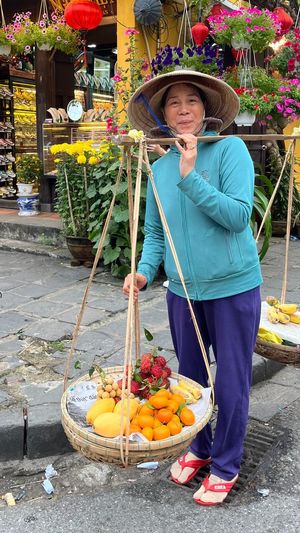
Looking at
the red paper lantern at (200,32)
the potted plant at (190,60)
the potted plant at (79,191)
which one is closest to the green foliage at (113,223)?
the potted plant at (79,191)

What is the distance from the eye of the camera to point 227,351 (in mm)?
2119

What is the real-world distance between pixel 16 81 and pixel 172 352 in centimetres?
732

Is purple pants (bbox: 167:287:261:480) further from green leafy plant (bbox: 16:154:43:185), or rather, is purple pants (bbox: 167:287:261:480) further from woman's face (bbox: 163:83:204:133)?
green leafy plant (bbox: 16:154:43:185)

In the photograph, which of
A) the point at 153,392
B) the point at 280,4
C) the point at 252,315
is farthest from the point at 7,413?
the point at 280,4

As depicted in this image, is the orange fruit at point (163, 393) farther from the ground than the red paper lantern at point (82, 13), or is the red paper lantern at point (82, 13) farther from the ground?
the red paper lantern at point (82, 13)

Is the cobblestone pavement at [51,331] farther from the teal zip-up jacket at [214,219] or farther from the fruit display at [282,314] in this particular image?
the teal zip-up jacket at [214,219]

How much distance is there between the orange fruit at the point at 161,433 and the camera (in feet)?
6.13

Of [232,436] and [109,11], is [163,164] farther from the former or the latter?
[109,11]

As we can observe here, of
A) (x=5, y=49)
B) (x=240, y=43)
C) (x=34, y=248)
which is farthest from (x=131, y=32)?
(x=34, y=248)

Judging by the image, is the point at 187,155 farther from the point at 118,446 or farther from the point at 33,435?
the point at 33,435

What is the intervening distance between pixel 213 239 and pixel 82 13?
5.07 m

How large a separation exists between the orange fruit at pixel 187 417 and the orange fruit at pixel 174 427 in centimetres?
4

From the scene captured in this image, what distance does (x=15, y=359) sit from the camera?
138 inches

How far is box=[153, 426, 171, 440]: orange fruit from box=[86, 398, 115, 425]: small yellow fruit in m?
0.23
